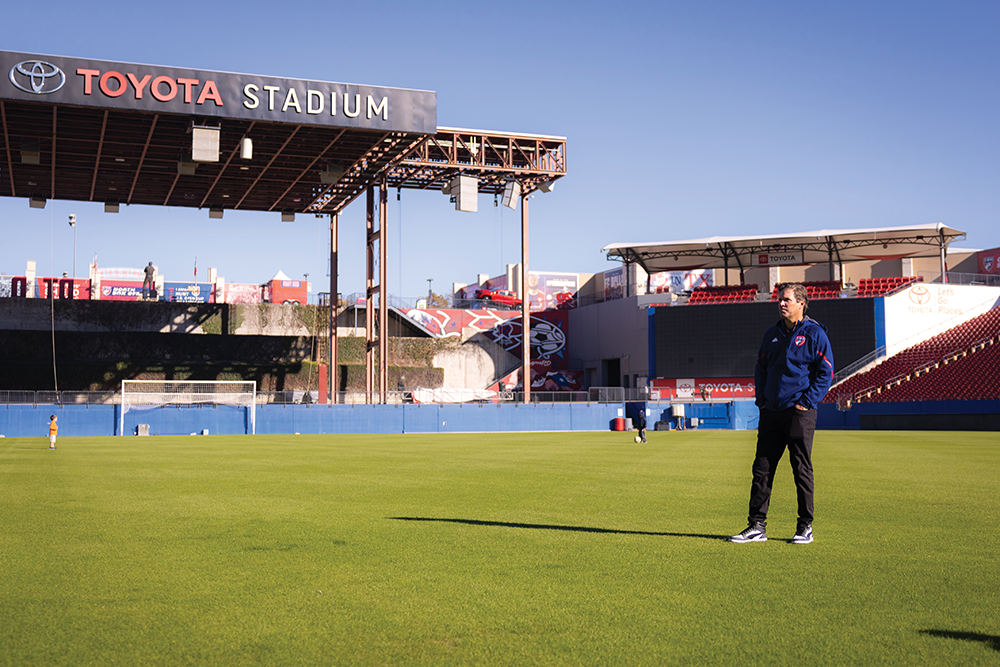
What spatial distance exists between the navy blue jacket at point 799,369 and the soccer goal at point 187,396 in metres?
35.3

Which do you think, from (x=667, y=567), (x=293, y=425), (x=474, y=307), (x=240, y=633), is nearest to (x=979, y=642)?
(x=667, y=567)

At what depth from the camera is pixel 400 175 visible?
4756 cm

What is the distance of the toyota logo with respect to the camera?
30.1 meters

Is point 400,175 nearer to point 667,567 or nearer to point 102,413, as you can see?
point 102,413

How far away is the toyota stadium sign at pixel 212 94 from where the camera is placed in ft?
99.7

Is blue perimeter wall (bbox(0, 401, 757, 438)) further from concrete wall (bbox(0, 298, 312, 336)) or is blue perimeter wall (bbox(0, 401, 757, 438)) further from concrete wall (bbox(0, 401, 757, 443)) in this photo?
concrete wall (bbox(0, 298, 312, 336))

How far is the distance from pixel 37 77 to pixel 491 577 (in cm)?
3116

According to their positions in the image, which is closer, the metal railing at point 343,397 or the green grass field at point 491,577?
the green grass field at point 491,577

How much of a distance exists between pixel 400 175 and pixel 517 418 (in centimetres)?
1480

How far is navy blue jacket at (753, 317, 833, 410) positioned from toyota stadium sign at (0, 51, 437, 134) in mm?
28247

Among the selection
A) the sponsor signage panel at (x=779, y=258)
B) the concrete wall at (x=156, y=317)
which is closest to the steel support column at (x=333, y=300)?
the concrete wall at (x=156, y=317)

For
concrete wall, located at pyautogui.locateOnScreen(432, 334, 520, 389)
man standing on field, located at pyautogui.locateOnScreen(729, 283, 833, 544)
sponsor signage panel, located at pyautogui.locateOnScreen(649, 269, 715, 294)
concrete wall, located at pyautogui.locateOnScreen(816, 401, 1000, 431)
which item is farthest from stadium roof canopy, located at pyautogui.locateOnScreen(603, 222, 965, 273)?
man standing on field, located at pyautogui.locateOnScreen(729, 283, 833, 544)

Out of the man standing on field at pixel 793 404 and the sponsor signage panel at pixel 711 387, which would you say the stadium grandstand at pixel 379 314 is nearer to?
the sponsor signage panel at pixel 711 387

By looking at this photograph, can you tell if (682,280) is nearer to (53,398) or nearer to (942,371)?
(942,371)
